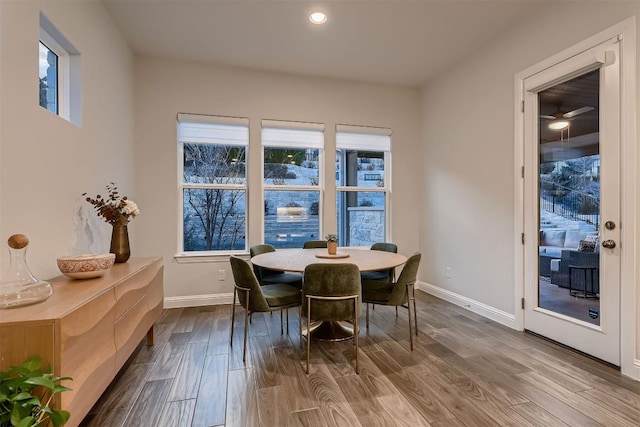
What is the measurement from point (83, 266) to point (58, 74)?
154cm

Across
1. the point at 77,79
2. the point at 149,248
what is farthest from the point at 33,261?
the point at 149,248

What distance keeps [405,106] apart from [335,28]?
1.96 m

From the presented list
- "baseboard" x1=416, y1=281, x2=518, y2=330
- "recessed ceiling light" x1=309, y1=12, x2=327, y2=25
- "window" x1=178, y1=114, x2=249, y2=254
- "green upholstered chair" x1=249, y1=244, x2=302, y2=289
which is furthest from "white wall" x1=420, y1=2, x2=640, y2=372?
"window" x1=178, y1=114, x2=249, y2=254

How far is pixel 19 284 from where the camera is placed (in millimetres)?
1530

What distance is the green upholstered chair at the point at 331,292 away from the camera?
234 centimetres

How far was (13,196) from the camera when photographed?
169cm

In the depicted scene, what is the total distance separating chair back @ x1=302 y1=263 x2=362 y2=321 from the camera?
2336 millimetres

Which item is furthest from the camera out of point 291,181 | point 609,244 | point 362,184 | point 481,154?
point 362,184

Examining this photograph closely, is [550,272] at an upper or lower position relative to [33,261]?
lower

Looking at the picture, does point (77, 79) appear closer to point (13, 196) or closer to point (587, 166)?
point (13, 196)

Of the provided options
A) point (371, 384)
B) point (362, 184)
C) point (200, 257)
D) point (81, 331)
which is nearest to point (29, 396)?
point (81, 331)

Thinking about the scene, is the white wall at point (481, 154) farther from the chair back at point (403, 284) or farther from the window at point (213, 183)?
the window at point (213, 183)

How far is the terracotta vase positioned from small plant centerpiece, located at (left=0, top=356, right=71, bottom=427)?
133 centimetres

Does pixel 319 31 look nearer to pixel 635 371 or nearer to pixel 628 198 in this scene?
pixel 628 198
